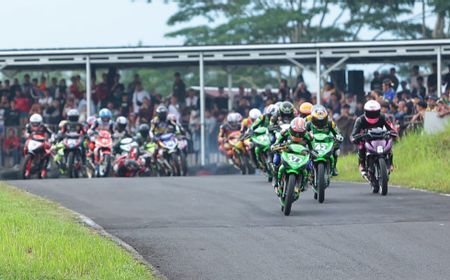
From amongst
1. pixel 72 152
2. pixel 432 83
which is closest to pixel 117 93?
pixel 72 152

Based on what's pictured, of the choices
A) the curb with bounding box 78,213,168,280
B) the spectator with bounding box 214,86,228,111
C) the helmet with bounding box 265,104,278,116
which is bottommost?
the curb with bounding box 78,213,168,280

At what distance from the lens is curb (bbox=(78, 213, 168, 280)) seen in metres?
11.9

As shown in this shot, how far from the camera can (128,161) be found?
30.9 m

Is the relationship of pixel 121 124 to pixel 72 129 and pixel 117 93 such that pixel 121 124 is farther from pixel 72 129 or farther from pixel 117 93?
pixel 117 93

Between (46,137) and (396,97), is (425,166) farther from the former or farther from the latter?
(46,137)

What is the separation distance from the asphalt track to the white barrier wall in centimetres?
482

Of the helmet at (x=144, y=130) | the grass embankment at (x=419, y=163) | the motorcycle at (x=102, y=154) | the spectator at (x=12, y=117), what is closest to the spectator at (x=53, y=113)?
the spectator at (x=12, y=117)

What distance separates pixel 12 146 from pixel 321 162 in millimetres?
16192

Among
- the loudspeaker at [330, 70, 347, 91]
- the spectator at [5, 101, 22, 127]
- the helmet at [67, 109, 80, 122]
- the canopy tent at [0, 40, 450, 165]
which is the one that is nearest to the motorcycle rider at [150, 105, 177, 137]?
the helmet at [67, 109, 80, 122]

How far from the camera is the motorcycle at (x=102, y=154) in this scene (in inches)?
1208

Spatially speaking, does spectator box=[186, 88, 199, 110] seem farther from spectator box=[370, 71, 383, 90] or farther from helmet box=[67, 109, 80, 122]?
helmet box=[67, 109, 80, 122]

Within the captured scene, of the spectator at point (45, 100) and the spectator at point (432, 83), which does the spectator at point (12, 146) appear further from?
the spectator at point (432, 83)

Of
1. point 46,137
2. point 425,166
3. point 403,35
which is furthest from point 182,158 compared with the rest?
point 403,35

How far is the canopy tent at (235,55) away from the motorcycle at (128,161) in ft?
9.45
